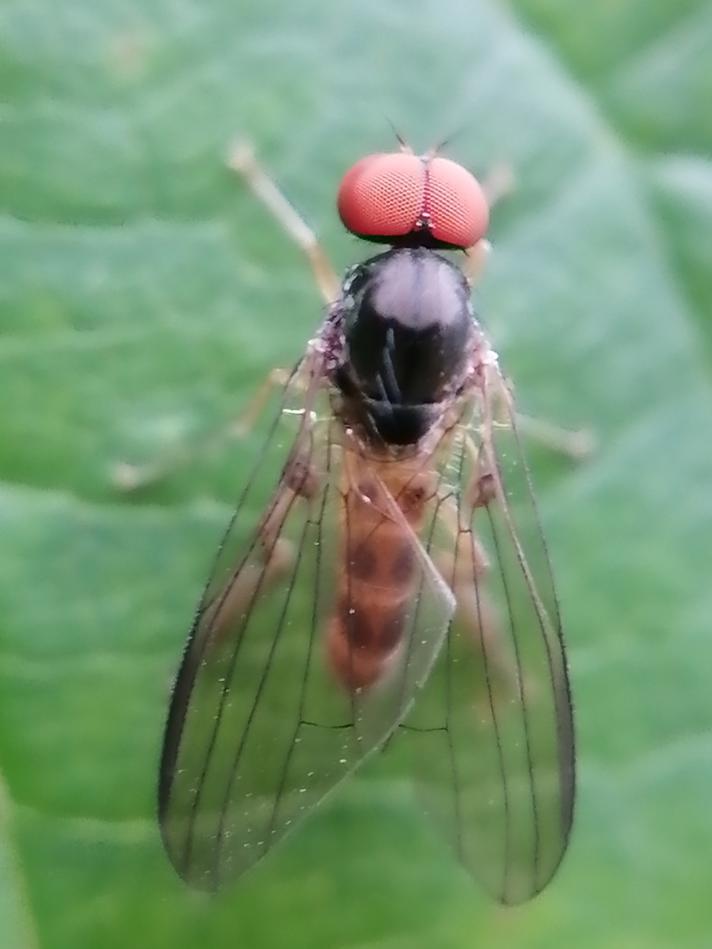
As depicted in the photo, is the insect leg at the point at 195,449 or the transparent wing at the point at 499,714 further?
the insect leg at the point at 195,449

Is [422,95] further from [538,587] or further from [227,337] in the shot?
[538,587]

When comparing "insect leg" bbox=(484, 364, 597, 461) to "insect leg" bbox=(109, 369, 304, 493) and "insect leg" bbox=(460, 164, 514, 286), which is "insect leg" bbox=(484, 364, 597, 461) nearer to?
"insect leg" bbox=(460, 164, 514, 286)

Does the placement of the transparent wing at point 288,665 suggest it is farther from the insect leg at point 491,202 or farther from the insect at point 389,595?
the insect leg at point 491,202

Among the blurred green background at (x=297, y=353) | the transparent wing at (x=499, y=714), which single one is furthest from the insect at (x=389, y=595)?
the blurred green background at (x=297, y=353)

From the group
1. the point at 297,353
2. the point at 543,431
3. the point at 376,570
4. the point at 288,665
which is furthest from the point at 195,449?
the point at 543,431

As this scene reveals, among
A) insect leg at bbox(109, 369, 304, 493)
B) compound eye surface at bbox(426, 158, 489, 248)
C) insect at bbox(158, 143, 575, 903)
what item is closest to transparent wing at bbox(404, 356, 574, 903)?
insect at bbox(158, 143, 575, 903)
